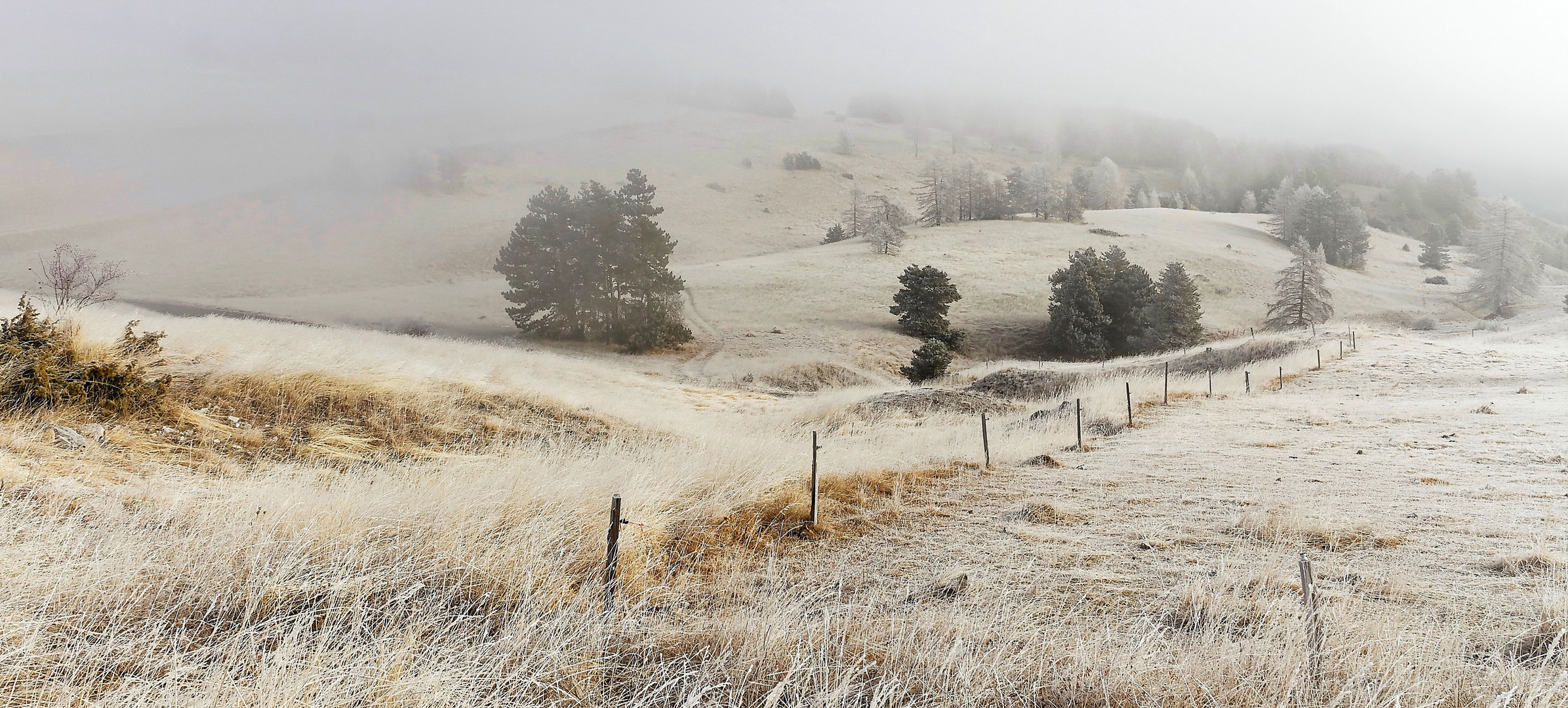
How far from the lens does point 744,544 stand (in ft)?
21.4

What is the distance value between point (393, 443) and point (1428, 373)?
3226cm

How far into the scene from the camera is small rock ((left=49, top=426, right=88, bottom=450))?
5840 millimetres

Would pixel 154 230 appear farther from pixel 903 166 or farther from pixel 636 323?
pixel 903 166

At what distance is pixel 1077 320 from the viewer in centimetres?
4381

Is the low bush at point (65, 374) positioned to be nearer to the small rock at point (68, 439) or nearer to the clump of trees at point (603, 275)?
the small rock at point (68, 439)

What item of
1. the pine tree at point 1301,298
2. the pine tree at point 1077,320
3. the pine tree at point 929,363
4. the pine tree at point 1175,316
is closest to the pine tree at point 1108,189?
the pine tree at point 1301,298

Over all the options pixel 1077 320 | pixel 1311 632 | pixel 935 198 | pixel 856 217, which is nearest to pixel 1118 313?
pixel 1077 320

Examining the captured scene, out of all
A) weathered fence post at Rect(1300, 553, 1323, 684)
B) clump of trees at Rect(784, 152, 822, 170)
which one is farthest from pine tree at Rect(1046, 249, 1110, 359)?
clump of trees at Rect(784, 152, 822, 170)

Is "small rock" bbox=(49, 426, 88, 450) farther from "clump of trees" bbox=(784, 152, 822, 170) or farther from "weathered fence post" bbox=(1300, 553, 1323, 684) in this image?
"clump of trees" bbox=(784, 152, 822, 170)

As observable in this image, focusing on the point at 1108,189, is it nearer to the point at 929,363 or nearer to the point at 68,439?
the point at 929,363

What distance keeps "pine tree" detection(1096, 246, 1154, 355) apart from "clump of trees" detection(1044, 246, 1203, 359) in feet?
0.14

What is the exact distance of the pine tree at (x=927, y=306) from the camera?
4172 cm

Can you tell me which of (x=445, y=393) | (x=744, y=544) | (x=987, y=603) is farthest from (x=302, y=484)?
(x=987, y=603)

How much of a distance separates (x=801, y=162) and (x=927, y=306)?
99674mm
